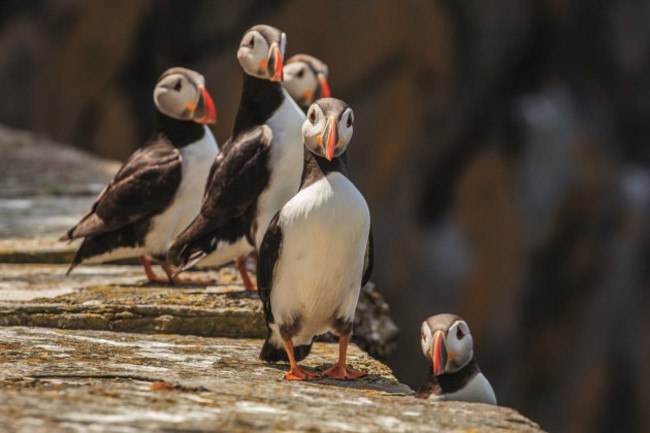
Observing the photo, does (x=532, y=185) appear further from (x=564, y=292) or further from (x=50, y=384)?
(x=50, y=384)

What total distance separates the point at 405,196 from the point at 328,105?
8.40 metres

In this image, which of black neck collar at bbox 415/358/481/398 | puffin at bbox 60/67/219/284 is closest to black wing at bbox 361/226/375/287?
black neck collar at bbox 415/358/481/398

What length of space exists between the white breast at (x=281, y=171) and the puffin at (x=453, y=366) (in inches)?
41.0

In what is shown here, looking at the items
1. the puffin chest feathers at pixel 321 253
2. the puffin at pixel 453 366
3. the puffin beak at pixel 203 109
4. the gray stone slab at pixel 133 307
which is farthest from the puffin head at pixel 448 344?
the puffin beak at pixel 203 109

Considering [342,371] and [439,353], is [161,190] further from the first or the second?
[439,353]

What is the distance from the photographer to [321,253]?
3.61m

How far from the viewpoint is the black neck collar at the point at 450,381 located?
146 inches

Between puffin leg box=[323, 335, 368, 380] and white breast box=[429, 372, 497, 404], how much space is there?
0.25 m

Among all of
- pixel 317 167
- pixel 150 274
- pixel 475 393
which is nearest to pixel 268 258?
pixel 317 167

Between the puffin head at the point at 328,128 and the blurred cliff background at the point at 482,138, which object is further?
the blurred cliff background at the point at 482,138

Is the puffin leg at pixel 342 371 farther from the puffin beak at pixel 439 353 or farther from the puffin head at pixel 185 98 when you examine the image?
the puffin head at pixel 185 98

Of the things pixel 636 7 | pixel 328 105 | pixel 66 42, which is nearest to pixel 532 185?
pixel 636 7

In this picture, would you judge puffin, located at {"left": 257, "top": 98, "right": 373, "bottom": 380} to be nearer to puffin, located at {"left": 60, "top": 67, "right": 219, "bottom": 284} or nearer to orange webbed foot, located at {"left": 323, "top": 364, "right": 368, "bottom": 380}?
orange webbed foot, located at {"left": 323, "top": 364, "right": 368, "bottom": 380}

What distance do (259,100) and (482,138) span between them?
7.53 meters
